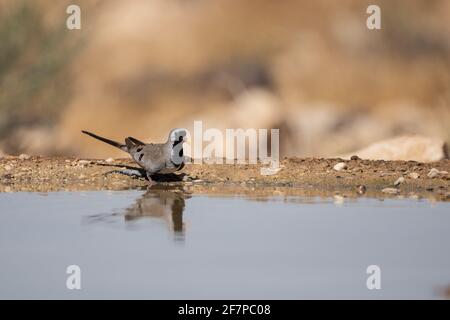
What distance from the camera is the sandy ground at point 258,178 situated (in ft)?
25.1

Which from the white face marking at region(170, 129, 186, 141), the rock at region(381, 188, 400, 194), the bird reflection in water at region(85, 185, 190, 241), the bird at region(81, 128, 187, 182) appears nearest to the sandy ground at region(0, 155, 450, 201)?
the rock at region(381, 188, 400, 194)

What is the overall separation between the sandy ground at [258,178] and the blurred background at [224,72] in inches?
66.8

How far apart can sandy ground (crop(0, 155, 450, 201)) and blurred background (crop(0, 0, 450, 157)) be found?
1696 mm

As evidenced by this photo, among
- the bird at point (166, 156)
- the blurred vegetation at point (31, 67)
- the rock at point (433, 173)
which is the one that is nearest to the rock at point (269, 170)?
the bird at point (166, 156)

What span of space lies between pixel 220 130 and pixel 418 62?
2.46 meters

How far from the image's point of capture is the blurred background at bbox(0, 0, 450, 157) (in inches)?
408

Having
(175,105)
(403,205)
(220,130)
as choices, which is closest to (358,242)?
(403,205)

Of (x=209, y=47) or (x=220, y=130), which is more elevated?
(x=209, y=47)

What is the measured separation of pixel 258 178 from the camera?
8.13 m

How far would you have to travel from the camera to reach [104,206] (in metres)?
6.79

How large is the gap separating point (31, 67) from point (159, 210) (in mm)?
4260

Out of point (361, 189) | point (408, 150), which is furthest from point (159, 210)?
point (408, 150)

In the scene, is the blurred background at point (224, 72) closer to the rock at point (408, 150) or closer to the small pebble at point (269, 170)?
the rock at point (408, 150)
